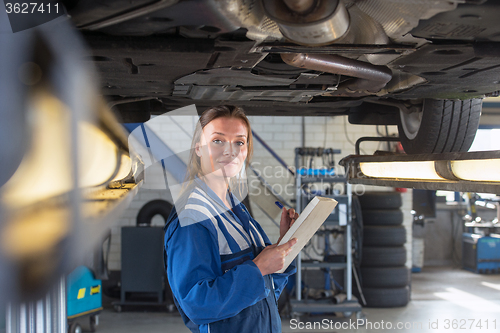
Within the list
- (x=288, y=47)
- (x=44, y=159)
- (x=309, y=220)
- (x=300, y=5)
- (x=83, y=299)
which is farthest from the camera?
(x=83, y=299)

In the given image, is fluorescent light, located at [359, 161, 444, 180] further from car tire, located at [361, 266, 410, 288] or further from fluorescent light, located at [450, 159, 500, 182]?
car tire, located at [361, 266, 410, 288]

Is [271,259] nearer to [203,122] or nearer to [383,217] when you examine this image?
[203,122]

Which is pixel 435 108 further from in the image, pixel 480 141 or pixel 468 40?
pixel 480 141

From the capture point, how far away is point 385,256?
4.75 m

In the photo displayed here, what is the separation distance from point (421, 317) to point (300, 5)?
4376mm

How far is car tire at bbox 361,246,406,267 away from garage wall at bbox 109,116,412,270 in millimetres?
650

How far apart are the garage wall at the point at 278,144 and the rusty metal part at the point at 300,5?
4305 mm

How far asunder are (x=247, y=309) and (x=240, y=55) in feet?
2.29

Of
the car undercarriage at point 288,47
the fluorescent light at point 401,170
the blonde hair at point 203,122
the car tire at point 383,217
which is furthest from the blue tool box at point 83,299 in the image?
the car tire at point 383,217

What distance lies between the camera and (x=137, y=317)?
4.43m

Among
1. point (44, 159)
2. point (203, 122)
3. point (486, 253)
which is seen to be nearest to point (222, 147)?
point (203, 122)

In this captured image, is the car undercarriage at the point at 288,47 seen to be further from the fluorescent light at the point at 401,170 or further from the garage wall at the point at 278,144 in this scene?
the garage wall at the point at 278,144

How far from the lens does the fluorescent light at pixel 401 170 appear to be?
1329 millimetres

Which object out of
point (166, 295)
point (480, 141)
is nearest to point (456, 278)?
point (480, 141)
